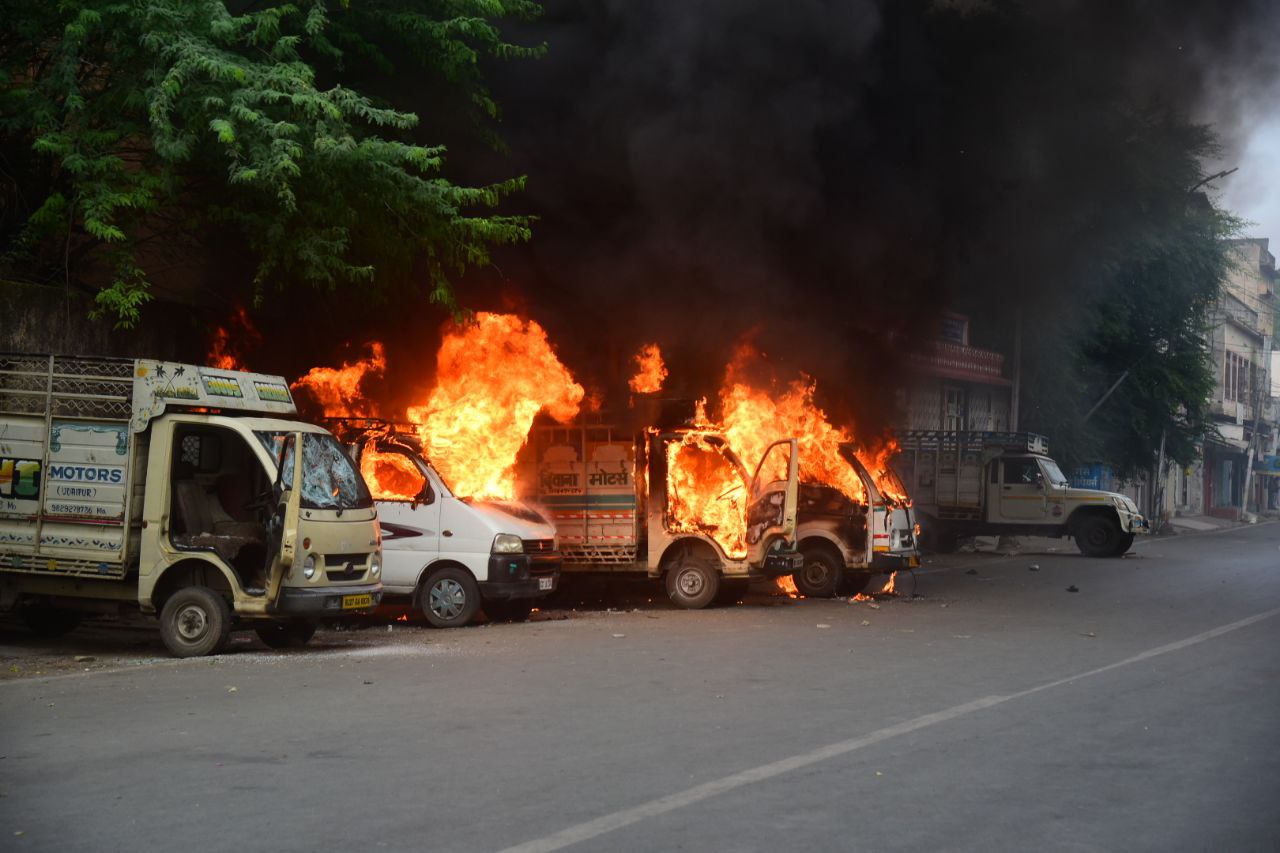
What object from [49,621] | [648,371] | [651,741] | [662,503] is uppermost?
[648,371]

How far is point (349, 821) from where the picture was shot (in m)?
5.34

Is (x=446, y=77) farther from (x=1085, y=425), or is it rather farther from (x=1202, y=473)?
(x=1202, y=473)

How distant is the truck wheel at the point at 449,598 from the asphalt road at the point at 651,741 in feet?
1.12

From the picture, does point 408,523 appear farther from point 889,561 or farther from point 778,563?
point 889,561

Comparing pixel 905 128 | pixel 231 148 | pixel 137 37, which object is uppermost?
pixel 905 128

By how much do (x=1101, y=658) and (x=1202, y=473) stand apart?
57724 millimetres

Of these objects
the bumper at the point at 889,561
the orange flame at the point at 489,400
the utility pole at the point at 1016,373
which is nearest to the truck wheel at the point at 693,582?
the orange flame at the point at 489,400

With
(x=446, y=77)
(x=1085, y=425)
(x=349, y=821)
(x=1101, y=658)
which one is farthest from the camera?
(x=1085, y=425)

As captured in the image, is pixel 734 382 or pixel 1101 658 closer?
pixel 1101 658

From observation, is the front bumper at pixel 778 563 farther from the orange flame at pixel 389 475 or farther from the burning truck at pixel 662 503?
the orange flame at pixel 389 475

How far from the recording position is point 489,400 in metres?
15.3

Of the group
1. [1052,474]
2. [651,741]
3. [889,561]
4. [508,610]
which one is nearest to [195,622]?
[508,610]

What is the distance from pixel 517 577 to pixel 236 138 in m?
5.08

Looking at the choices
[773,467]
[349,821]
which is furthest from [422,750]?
[773,467]
